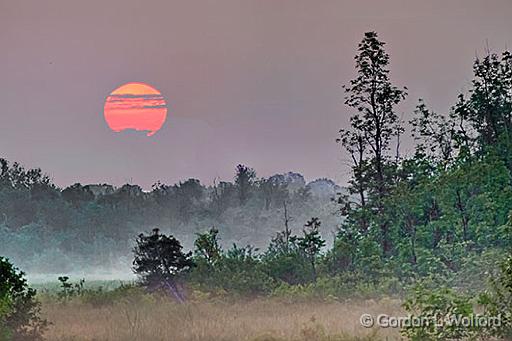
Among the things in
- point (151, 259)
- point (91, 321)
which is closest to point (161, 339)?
point (91, 321)

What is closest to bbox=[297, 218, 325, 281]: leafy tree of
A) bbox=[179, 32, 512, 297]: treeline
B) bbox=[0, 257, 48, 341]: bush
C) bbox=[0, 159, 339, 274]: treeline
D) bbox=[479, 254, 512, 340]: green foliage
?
bbox=[179, 32, 512, 297]: treeline

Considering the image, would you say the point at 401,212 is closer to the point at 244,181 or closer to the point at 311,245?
the point at 311,245

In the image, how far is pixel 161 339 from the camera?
524 inches

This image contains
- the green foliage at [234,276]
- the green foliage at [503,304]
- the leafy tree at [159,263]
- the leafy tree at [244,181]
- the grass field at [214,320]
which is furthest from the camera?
the leafy tree at [244,181]

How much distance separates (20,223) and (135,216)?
664 cm

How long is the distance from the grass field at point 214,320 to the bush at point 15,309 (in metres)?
0.56

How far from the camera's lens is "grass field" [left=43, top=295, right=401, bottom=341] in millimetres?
13352

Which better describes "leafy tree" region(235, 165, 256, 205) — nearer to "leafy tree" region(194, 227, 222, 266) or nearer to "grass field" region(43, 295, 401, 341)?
"leafy tree" region(194, 227, 222, 266)

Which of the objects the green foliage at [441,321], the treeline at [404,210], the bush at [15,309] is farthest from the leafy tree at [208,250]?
the green foliage at [441,321]

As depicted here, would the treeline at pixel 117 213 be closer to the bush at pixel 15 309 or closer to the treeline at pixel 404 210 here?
the treeline at pixel 404 210

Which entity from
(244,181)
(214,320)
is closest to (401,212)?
(214,320)

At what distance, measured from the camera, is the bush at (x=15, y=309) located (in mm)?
12487

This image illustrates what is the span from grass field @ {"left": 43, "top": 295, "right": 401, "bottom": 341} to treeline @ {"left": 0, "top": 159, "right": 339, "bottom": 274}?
23186 millimetres

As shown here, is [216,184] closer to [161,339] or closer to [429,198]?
[429,198]
